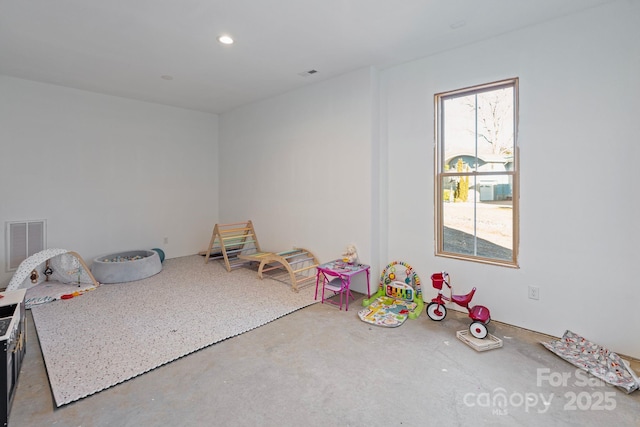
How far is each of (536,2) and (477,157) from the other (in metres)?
1.30

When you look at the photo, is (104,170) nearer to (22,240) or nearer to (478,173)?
(22,240)

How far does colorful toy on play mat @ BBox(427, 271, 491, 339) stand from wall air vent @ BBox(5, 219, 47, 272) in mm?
5143

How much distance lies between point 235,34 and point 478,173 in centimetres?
271

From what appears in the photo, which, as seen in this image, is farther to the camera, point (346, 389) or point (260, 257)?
point (260, 257)

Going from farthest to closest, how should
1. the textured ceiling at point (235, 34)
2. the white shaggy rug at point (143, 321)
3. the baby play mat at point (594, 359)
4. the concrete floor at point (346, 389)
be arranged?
the textured ceiling at point (235, 34) < the white shaggy rug at point (143, 321) < the baby play mat at point (594, 359) < the concrete floor at point (346, 389)

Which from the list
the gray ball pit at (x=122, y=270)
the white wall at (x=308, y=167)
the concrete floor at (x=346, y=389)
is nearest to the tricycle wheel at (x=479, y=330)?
the concrete floor at (x=346, y=389)

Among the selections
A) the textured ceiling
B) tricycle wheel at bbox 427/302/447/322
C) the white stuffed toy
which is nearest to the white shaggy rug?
the white stuffed toy

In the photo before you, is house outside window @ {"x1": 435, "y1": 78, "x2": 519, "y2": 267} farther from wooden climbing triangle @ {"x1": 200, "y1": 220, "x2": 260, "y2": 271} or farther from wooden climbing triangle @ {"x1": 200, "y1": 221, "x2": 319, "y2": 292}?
wooden climbing triangle @ {"x1": 200, "y1": 220, "x2": 260, "y2": 271}

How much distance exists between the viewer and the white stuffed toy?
370 centimetres

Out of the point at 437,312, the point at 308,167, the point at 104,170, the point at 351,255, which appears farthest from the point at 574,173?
the point at 104,170

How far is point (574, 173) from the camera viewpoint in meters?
2.53

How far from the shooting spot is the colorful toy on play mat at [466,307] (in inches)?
102

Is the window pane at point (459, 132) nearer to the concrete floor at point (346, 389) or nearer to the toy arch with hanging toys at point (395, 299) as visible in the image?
the toy arch with hanging toys at point (395, 299)

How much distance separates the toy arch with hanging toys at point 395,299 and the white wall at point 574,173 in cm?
51
